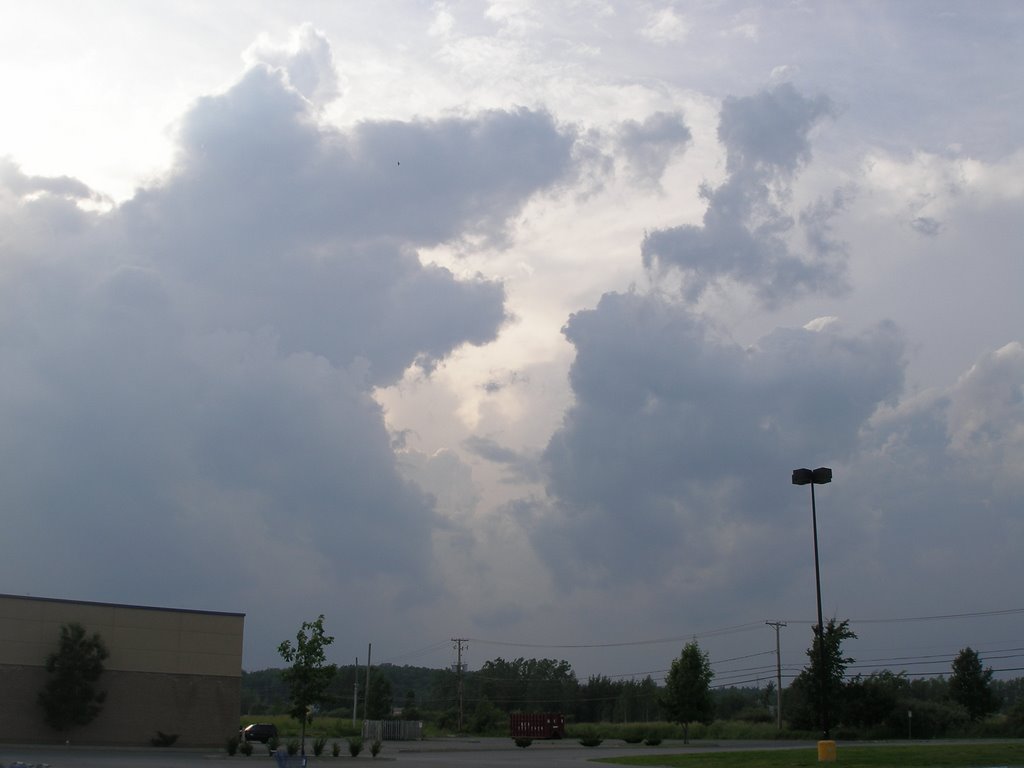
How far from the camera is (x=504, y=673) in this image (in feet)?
574

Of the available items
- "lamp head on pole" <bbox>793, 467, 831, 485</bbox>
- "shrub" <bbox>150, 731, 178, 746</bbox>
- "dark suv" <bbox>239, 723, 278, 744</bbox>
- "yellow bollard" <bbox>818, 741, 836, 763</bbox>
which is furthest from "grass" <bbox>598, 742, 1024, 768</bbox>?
"dark suv" <bbox>239, 723, 278, 744</bbox>

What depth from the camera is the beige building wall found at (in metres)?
47.7

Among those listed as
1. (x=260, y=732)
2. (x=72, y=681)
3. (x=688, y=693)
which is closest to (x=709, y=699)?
(x=688, y=693)

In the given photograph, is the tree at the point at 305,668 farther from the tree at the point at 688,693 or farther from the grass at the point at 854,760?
the tree at the point at 688,693

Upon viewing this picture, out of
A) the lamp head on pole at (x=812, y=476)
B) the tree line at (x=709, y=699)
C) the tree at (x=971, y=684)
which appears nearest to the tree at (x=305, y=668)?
the tree line at (x=709, y=699)

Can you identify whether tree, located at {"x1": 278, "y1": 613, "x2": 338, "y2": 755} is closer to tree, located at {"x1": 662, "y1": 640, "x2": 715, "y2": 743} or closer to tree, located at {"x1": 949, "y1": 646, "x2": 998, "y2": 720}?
tree, located at {"x1": 662, "y1": 640, "x2": 715, "y2": 743}

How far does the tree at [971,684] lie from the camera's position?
97.5m

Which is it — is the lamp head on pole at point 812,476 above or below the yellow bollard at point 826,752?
above

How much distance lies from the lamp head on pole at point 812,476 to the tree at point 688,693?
39.4 meters

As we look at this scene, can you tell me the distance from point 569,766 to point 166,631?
1001 inches

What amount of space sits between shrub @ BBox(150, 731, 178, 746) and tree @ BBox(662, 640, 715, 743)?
36.8 meters

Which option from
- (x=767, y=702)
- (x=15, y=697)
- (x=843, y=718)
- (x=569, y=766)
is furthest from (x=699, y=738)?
(x=767, y=702)

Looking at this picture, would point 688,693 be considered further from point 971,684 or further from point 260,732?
point 971,684

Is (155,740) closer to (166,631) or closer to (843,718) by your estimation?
(166,631)
